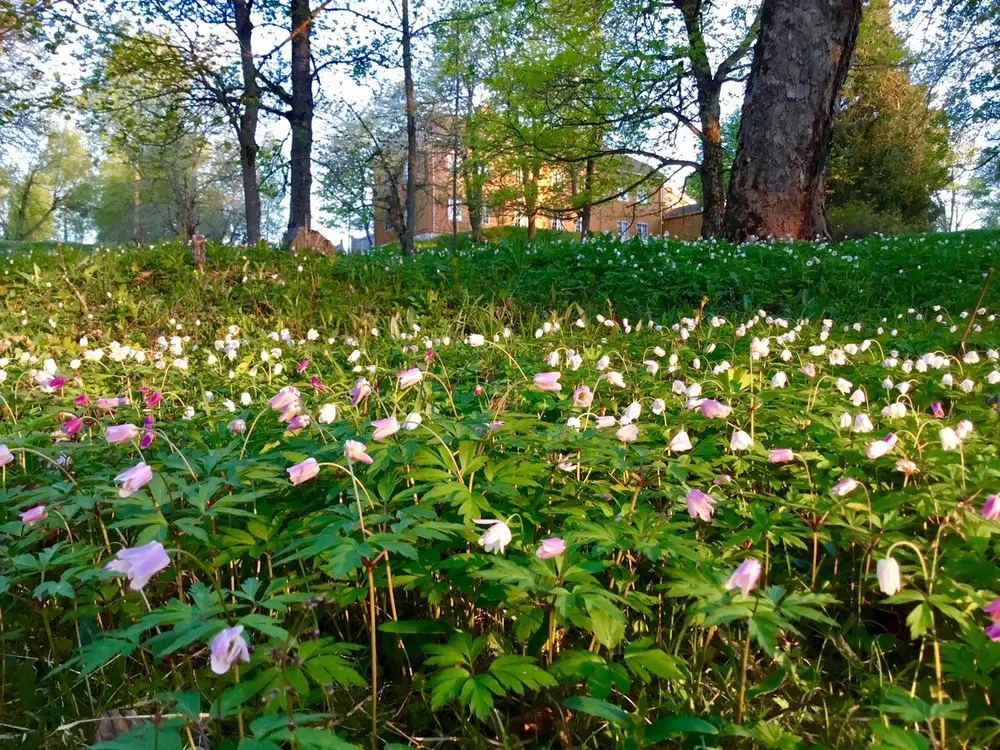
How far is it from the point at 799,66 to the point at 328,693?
940 cm

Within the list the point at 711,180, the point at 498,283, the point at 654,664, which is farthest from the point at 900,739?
the point at 711,180

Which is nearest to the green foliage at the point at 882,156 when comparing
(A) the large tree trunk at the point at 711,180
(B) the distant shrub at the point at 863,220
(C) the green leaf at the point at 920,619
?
(B) the distant shrub at the point at 863,220

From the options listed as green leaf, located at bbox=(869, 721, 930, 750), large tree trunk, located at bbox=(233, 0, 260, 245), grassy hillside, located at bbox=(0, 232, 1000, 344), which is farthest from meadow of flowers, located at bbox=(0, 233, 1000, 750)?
large tree trunk, located at bbox=(233, 0, 260, 245)

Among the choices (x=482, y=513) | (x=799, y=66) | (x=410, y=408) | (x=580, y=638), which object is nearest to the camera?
(x=580, y=638)

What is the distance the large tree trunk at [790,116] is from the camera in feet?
26.9

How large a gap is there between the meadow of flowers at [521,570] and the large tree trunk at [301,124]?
404 inches

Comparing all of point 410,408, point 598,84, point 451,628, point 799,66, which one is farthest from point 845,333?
point 598,84

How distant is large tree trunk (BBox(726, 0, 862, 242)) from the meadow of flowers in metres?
6.51

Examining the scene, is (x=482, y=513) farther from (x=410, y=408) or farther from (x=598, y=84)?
(x=598, y=84)

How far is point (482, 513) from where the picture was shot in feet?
5.66

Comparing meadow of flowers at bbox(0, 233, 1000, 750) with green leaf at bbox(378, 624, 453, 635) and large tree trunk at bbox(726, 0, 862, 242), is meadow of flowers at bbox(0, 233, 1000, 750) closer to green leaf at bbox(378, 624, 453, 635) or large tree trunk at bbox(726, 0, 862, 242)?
green leaf at bbox(378, 624, 453, 635)

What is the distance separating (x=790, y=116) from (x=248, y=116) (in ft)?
41.0

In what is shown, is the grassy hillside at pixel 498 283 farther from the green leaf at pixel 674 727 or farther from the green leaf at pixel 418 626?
the green leaf at pixel 674 727

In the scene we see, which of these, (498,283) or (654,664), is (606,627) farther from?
(498,283)
